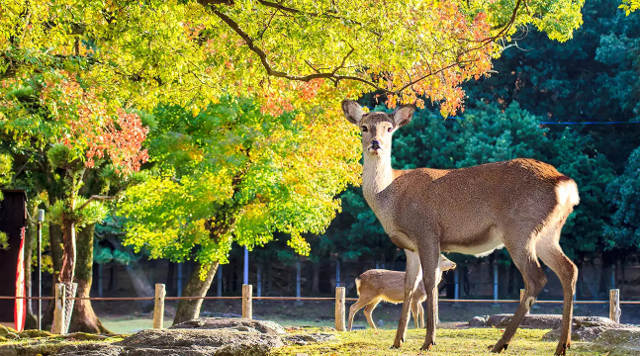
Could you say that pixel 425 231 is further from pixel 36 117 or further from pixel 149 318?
pixel 149 318

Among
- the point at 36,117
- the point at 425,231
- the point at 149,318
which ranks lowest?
the point at 149,318

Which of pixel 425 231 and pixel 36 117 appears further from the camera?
pixel 36 117

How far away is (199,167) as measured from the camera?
21.1m

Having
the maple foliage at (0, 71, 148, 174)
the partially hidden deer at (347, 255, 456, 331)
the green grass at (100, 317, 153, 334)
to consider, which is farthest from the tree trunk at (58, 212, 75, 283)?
the green grass at (100, 317, 153, 334)

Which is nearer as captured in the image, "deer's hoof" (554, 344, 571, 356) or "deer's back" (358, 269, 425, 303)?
"deer's hoof" (554, 344, 571, 356)

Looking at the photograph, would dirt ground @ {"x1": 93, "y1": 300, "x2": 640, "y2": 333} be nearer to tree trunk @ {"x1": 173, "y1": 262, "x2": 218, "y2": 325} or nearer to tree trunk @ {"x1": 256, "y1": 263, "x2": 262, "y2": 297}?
tree trunk @ {"x1": 256, "y1": 263, "x2": 262, "y2": 297}

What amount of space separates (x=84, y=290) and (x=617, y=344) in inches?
687

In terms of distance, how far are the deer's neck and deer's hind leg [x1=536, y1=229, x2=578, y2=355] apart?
213cm

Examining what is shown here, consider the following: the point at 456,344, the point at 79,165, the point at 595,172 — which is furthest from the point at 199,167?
the point at 595,172

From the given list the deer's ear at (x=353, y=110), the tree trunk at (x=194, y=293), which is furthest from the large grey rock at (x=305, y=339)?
the tree trunk at (x=194, y=293)

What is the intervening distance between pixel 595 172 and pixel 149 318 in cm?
2282

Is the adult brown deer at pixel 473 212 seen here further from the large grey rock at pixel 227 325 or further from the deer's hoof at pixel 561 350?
the large grey rock at pixel 227 325

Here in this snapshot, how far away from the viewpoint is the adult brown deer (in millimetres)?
9398

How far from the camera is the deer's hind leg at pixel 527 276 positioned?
30.4ft
